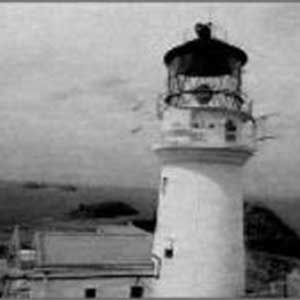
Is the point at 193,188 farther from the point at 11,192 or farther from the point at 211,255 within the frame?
the point at 11,192

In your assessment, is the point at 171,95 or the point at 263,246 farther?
the point at 263,246

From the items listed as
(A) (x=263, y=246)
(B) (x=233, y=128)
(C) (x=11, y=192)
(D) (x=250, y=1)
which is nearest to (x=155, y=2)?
(D) (x=250, y=1)

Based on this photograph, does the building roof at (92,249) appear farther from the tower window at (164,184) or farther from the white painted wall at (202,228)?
the tower window at (164,184)

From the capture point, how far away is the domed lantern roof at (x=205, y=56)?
3.70 meters

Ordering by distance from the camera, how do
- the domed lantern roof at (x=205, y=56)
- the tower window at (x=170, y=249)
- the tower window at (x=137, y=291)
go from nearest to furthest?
the domed lantern roof at (x=205, y=56), the tower window at (x=170, y=249), the tower window at (x=137, y=291)

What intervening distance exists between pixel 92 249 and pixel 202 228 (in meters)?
0.91

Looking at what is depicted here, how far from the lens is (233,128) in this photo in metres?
3.75

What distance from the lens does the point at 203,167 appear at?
12.2ft

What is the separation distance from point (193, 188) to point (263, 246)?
3.79 m

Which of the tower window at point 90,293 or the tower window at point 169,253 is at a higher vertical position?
the tower window at point 169,253

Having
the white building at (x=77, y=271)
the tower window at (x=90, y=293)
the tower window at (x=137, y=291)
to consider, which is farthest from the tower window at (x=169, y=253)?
the tower window at (x=90, y=293)

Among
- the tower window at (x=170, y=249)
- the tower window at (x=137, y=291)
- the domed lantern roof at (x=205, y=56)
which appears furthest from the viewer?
the tower window at (x=137, y=291)

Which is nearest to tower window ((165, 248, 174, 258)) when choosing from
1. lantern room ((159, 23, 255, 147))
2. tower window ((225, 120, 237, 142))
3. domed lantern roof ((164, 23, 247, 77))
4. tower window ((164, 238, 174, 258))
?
tower window ((164, 238, 174, 258))

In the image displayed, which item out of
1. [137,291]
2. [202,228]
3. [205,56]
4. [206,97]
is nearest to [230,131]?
[206,97]
